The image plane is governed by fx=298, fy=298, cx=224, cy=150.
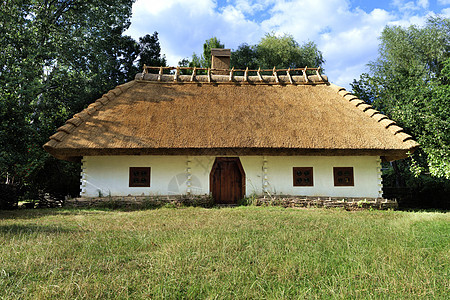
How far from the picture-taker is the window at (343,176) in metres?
12.1

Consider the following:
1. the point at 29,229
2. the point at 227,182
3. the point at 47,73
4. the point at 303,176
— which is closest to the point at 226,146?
the point at 227,182

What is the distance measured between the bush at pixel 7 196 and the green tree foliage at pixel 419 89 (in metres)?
16.3

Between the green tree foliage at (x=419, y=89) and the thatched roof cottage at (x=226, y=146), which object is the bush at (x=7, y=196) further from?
the green tree foliage at (x=419, y=89)

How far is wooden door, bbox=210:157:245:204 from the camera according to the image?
1231cm

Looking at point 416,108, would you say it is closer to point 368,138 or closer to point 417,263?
point 368,138

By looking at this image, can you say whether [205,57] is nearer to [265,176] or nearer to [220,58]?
[220,58]

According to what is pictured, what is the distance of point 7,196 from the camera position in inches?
424

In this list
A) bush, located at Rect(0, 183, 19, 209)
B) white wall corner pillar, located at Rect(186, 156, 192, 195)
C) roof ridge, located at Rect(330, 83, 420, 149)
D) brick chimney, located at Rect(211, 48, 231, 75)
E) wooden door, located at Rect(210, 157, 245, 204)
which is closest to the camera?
bush, located at Rect(0, 183, 19, 209)

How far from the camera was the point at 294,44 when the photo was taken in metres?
29.5

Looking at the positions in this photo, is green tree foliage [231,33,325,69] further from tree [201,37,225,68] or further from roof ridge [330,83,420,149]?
roof ridge [330,83,420,149]

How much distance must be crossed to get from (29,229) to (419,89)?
1621cm

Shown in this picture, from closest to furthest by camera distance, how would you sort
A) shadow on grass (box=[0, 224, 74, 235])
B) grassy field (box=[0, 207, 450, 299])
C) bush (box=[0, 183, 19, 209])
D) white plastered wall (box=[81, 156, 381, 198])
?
grassy field (box=[0, 207, 450, 299]), shadow on grass (box=[0, 224, 74, 235]), bush (box=[0, 183, 19, 209]), white plastered wall (box=[81, 156, 381, 198])

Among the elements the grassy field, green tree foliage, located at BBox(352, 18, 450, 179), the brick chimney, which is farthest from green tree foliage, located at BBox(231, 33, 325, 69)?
the grassy field

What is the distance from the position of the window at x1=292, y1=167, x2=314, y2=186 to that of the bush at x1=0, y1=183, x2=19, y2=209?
10.7 metres
